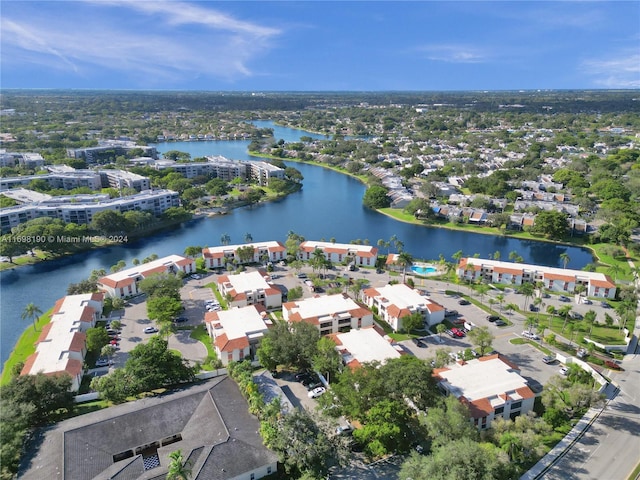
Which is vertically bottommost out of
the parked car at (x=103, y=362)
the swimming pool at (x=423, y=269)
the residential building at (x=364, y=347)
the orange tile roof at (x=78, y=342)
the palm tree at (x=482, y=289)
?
the parked car at (x=103, y=362)

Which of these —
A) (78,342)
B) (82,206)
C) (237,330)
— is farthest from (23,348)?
(82,206)

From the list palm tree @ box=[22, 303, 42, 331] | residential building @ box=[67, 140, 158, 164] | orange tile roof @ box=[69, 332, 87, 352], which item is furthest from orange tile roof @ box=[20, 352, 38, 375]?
residential building @ box=[67, 140, 158, 164]

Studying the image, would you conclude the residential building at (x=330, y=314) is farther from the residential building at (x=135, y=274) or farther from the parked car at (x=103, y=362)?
the residential building at (x=135, y=274)

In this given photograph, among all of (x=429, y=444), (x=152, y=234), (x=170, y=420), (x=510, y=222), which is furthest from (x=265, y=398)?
(x=510, y=222)

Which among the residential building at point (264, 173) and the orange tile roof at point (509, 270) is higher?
the residential building at point (264, 173)

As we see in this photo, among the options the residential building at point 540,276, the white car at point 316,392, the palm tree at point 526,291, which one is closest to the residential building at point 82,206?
the residential building at point 540,276

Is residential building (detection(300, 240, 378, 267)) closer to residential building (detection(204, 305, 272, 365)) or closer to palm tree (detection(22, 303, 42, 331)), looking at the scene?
residential building (detection(204, 305, 272, 365))

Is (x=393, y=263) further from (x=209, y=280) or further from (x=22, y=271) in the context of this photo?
(x=22, y=271)

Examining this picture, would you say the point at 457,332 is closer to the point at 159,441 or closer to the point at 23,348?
the point at 159,441
